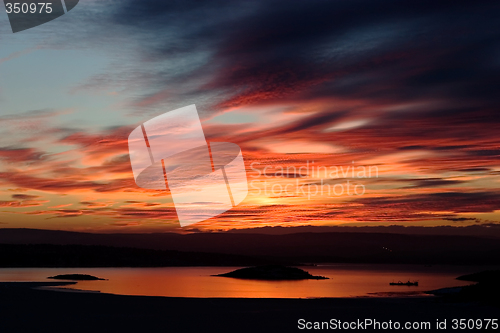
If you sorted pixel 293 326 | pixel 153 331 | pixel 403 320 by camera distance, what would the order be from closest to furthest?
pixel 153 331
pixel 293 326
pixel 403 320

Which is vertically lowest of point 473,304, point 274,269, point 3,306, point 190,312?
point 274,269

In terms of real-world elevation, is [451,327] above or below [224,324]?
below

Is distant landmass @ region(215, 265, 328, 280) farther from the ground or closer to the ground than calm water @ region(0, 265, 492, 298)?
closer to the ground

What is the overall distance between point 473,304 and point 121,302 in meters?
24.2

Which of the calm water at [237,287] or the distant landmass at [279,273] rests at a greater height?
the calm water at [237,287]

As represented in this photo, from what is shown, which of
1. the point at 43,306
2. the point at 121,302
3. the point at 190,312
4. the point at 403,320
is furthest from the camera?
the point at 121,302

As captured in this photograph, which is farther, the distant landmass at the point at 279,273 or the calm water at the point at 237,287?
the distant landmass at the point at 279,273

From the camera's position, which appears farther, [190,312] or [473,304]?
[473,304]

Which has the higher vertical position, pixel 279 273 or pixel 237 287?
pixel 237 287

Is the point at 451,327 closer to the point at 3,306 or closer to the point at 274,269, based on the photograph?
the point at 3,306

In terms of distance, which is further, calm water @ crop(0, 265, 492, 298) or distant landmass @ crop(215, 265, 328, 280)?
Answer: distant landmass @ crop(215, 265, 328, 280)

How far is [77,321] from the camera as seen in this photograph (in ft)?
78.2

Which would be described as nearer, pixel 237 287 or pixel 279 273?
pixel 237 287

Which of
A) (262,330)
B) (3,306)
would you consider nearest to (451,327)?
(262,330)
